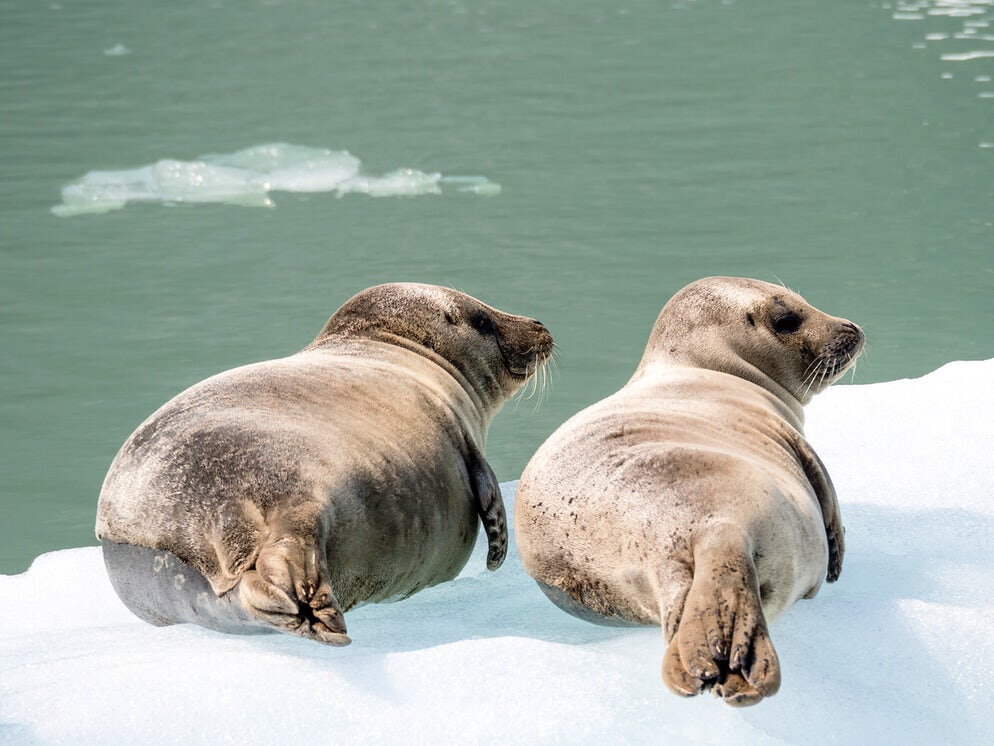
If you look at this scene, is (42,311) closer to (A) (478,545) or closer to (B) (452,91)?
(A) (478,545)

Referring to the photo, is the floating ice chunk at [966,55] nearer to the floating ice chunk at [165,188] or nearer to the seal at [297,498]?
the floating ice chunk at [165,188]

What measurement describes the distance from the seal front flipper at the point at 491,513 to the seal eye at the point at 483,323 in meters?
0.81

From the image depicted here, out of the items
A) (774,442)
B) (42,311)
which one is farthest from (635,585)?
(42,311)

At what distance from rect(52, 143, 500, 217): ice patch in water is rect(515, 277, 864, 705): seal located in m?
6.77

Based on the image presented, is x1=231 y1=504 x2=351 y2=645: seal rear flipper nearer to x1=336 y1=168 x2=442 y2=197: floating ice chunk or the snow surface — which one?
the snow surface

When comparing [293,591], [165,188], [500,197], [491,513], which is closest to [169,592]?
[293,591]

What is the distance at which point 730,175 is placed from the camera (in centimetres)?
1144

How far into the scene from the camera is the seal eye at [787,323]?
4754mm

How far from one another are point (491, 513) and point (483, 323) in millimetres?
976

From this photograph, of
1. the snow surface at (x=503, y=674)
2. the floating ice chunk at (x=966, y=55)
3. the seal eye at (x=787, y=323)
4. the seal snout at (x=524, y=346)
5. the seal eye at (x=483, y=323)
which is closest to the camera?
the snow surface at (x=503, y=674)

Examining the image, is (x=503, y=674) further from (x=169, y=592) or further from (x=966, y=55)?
(x=966, y=55)

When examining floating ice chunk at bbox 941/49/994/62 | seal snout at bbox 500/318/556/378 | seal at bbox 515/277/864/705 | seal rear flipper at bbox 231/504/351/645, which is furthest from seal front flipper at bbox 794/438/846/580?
floating ice chunk at bbox 941/49/994/62

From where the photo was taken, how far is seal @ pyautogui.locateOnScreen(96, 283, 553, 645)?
329 centimetres

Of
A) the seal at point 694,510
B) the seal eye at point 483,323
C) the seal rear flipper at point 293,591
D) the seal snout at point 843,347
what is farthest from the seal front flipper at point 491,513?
the seal snout at point 843,347
